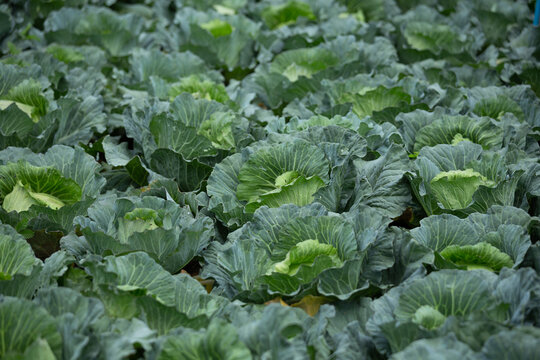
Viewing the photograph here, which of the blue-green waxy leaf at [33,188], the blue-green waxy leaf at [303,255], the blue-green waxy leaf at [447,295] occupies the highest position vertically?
the blue-green waxy leaf at [447,295]

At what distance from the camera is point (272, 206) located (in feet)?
10.3

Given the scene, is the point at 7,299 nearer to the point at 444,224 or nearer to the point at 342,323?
the point at 342,323

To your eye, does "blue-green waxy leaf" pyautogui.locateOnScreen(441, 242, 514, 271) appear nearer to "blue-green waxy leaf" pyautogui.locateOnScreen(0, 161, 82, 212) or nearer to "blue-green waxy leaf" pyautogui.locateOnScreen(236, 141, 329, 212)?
"blue-green waxy leaf" pyautogui.locateOnScreen(236, 141, 329, 212)

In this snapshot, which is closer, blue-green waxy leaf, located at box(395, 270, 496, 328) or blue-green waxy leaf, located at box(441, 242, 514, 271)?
blue-green waxy leaf, located at box(395, 270, 496, 328)

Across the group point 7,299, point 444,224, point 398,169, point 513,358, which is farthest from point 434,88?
point 7,299

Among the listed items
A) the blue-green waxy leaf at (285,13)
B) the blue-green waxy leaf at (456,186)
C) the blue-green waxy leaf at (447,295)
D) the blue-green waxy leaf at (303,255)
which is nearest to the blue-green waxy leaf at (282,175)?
the blue-green waxy leaf at (303,255)

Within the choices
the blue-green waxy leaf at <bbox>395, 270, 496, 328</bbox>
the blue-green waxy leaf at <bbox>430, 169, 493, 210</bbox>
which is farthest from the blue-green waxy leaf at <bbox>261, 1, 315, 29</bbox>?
the blue-green waxy leaf at <bbox>395, 270, 496, 328</bbox>

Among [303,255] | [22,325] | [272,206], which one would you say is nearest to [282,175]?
[272,206]

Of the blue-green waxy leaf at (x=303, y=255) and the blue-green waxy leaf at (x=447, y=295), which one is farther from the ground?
the blue-green waxy leaf at (x=447, y=295)

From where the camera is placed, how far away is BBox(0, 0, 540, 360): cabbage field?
2.24 meters

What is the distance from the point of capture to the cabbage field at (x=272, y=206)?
88.1 inches

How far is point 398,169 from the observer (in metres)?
3.36

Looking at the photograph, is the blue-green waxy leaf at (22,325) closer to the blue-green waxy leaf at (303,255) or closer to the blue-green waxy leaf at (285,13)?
the blue-green waxy leaf at (303,255)

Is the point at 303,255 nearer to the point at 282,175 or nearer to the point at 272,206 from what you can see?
the point at 272,206
